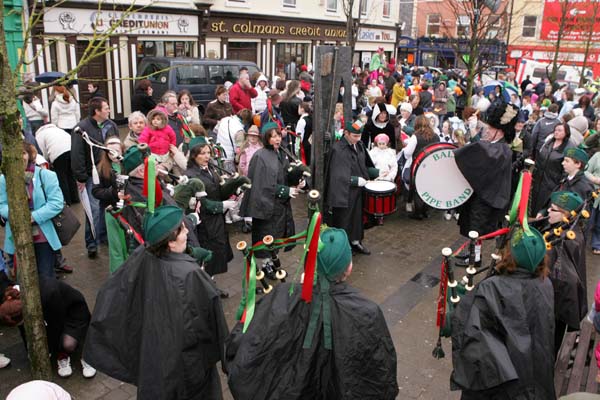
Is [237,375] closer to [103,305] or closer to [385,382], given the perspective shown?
[385,382]

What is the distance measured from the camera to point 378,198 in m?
7.48

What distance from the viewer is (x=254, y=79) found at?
14.3 meters

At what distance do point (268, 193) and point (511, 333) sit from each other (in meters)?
3.56

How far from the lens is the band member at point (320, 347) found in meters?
2.86

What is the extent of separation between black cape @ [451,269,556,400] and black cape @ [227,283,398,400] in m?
0.61

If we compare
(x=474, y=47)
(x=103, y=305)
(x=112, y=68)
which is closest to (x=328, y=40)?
(x=112, y=68)

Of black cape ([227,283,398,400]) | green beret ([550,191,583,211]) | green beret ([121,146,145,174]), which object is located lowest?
black cape ([227,283,398,400])

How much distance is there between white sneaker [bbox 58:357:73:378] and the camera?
4762mm

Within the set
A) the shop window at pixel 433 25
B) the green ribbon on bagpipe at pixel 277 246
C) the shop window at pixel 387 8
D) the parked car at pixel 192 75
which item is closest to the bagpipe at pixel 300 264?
the green ribbon on bagpipe at pixel 277 246

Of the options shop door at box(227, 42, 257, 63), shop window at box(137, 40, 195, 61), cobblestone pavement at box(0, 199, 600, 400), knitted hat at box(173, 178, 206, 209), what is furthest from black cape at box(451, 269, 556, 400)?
shop door at box(227, 42, 257, 63)

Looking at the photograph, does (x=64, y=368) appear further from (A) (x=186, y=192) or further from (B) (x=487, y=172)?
(B) (x=487, y=172)

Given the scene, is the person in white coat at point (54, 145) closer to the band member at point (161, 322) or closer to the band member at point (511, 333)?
the band member at point (161, 322)

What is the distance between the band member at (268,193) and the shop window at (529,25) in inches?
1565

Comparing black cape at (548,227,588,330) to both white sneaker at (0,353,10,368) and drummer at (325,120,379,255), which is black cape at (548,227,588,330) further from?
white sneaker at (0,353,10,368)
